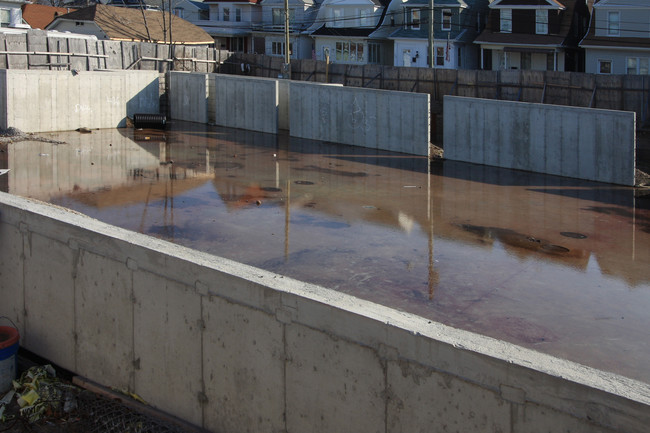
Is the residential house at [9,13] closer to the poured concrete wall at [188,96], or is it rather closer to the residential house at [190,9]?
the residential house at [190,9]

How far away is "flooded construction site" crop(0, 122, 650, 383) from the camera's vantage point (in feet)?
38.4

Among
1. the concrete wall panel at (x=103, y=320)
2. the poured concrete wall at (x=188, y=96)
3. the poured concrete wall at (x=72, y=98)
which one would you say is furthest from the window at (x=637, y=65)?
the concrete wall panel at (x=103, y=320)

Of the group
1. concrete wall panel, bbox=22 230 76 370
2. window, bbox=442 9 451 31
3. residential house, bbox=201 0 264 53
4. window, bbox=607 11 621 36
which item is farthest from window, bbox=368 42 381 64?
concrete wall panel, bbox=22 230 76 370

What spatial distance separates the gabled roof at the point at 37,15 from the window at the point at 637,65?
4054 cm

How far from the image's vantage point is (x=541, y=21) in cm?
4700

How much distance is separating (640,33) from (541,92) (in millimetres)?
15741

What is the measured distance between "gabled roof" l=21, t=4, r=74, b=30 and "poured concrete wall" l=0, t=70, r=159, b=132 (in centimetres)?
3166

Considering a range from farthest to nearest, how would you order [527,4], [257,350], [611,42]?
[527,4] < [611,42] < [257,350]

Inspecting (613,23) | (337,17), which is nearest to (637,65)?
(613,23)

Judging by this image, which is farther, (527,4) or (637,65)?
(527,4)

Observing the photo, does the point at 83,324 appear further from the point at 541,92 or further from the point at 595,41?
the point at 595,41

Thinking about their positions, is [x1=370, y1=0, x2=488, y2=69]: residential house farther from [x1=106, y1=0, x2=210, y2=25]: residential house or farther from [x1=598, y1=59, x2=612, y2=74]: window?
[x1=106, y1=0, x2=210, y2=25]: residential house

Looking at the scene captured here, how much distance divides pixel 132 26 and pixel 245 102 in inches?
896

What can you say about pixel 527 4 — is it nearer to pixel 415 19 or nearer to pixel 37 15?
pixel 415 19
